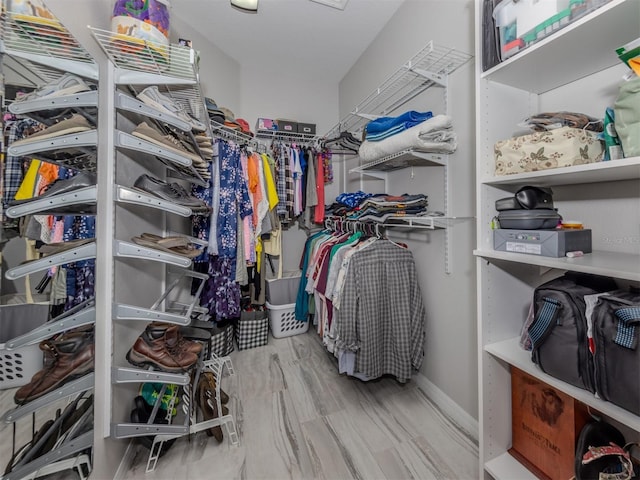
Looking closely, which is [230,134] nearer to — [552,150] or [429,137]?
[429,137]

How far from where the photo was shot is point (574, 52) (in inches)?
33.1

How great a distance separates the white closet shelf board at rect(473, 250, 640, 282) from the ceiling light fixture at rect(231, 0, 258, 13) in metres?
2.16

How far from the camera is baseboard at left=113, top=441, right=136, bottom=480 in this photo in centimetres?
117

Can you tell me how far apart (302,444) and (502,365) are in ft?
3.42

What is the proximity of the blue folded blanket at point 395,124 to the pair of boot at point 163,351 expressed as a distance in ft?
5.16

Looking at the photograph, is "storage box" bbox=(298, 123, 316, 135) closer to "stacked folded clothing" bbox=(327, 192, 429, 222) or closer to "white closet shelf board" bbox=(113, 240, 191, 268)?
"stacked folded clothing" bbox=(327, 192, 429, 222)

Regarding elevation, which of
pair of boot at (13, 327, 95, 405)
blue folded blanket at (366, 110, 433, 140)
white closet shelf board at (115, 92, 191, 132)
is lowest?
pair of boot at (13, 327, 95, 405)

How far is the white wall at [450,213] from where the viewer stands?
144 centimetres

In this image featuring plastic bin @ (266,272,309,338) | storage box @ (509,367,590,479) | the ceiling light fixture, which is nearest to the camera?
storage box @ (509,367,590,479)

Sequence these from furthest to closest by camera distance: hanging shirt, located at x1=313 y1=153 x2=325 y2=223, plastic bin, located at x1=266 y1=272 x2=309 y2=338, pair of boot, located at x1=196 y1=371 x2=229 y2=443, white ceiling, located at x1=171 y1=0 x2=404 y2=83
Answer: hanging shirt, located at x1=313 y1=153 x2=325 y2=223, plastic bin, located at x1=266 y1=272 x2=309 y2=338, white ceiling, located at x1=171 y1=0 x2=404 y2=83, pair of boot, located at x1=196 y1=371 x2=229 y2=443

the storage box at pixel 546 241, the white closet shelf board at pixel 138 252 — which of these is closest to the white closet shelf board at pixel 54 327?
the white closet shelf board at pixel 138 252

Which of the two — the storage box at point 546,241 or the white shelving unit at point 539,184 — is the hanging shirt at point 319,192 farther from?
the storage box at point 546,241

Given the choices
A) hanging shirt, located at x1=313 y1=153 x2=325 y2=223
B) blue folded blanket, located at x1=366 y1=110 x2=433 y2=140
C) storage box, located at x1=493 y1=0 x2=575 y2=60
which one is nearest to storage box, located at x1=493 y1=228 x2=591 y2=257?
storage box, located at x1=493 y1=0 x2=575 y2=60

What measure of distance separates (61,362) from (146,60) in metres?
1.18
